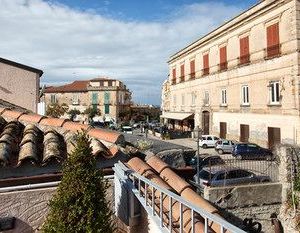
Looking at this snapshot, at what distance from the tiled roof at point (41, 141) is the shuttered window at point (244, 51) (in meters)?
26.1

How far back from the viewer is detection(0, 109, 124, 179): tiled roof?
6043 mm

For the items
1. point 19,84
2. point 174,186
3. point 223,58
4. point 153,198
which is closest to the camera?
point 153,198

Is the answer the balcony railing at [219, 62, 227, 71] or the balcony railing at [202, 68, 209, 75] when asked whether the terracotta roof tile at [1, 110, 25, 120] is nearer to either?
the balcony railing at [219, 62, 227, 71]

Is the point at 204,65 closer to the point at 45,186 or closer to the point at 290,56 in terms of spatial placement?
the point at 290,56

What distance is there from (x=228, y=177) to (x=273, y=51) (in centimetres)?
1521

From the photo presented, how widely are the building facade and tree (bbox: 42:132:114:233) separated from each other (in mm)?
10998

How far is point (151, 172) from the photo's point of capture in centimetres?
622

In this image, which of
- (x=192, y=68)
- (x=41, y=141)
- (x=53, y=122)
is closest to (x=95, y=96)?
(x=192, y=68)

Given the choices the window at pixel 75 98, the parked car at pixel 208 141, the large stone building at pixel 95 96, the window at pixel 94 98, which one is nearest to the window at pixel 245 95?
the parked car at pixel 208 141

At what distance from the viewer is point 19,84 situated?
15.7 m

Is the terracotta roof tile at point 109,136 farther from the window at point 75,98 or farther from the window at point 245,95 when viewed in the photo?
the window at point 75,98

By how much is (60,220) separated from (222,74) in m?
33.5

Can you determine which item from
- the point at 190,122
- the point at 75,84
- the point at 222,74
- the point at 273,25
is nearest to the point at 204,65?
the point at 222,74

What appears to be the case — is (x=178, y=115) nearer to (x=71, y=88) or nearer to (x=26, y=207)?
(x=71, y=88)
